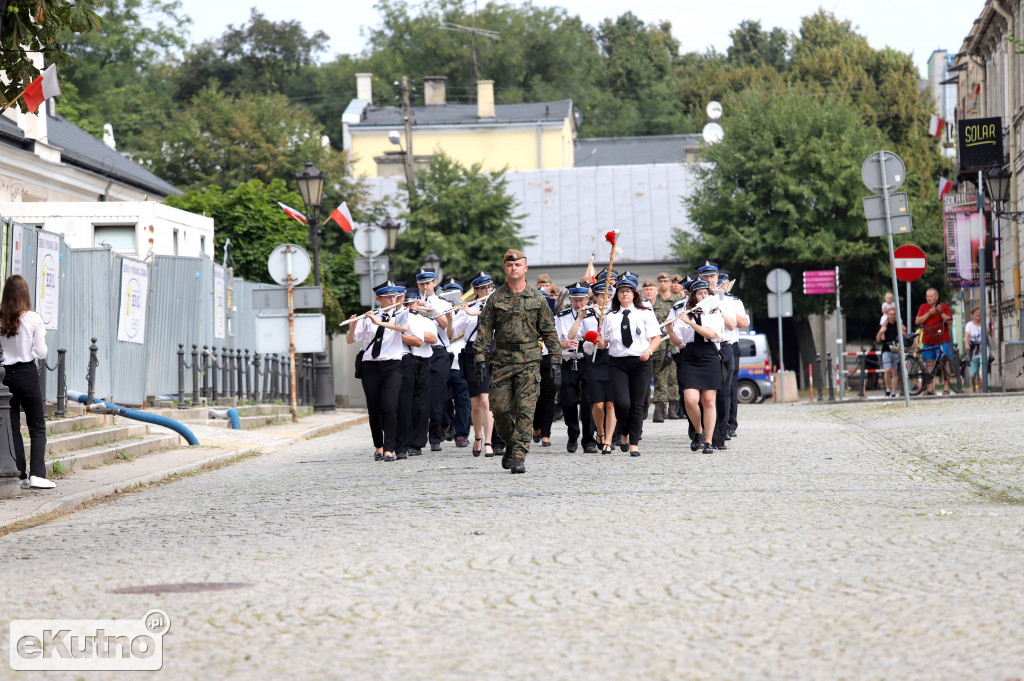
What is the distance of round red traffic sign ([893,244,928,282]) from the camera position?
23.3 metres

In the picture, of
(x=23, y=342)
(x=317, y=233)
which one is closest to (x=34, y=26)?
(x=23, y=342)

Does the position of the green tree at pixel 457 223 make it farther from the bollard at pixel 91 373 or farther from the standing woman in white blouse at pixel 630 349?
the standing woman in white blouse at pixel 630 349

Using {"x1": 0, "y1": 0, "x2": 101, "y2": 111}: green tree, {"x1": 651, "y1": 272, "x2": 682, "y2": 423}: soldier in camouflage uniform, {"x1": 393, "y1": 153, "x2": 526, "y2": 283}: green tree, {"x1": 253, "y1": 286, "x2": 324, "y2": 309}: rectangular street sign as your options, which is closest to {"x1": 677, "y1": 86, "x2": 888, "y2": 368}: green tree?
{"x1": 393, "y1": 153, "x2": 526, "y2": 283}: green tree

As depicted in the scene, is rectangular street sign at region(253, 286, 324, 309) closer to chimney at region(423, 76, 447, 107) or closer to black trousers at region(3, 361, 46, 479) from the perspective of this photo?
black trousers at region(3, 361, 46, 479)

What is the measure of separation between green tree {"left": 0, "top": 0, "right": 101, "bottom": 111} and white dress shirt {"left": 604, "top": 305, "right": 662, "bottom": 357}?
604cm

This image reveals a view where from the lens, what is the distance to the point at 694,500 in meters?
9.55

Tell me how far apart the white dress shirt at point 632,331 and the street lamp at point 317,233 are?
1185cm

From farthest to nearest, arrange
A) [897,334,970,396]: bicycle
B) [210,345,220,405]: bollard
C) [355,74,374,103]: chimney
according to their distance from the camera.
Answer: [355,74,374,103]: chimney
[897,334,970,396]: bicycle
[210,345,220,405]: bollard

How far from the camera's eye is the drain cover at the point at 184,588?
649cm

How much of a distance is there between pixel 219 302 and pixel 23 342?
14647mm

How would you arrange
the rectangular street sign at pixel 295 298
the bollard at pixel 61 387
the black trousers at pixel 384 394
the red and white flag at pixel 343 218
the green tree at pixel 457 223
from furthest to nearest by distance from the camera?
1. the green tree at pixel 457 223
2. the red and white flag at pixel 343 218
3. the rectangular street sign at pixel 295 298
4. the bollard at pixel 61 387
5. the black trousers at pixel 384 394

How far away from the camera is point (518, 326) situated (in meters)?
12.7

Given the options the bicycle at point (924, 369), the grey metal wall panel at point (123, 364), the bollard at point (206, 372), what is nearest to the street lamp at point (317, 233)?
the bollard at point (206, 372)

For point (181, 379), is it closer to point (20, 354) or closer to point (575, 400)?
point (575, 400)
